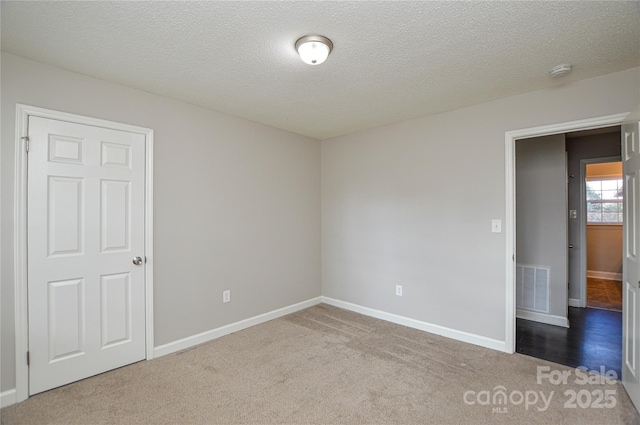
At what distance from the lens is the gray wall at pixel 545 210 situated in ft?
12.1

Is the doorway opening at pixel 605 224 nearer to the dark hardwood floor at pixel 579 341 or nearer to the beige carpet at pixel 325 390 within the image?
the dark hardwood floor at pixel 579 341

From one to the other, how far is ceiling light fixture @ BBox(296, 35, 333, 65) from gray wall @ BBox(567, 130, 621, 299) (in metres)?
4.44

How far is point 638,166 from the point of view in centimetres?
205

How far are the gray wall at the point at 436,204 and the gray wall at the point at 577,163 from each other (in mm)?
2279

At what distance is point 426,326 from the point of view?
11.4 feet

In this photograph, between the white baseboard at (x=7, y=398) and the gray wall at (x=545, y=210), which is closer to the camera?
the white baseboard at (x=7, y=398)

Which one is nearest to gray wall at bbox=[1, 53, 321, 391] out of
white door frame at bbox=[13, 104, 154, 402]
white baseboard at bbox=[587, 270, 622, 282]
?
white door frame at bbox=[13, 104, 154, 402]

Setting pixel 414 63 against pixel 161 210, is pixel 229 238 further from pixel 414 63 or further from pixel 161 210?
pixel 414 63

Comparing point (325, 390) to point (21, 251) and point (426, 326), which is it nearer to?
point (426, 326)

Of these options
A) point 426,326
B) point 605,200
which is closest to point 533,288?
point 426,326

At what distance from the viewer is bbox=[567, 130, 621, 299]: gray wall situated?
167 inches

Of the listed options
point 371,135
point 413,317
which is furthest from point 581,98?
point 413,317

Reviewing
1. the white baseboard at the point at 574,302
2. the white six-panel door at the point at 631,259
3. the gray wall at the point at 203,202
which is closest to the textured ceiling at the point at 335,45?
the gray wall at the point at 203,202

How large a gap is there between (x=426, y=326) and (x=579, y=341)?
1.53m
